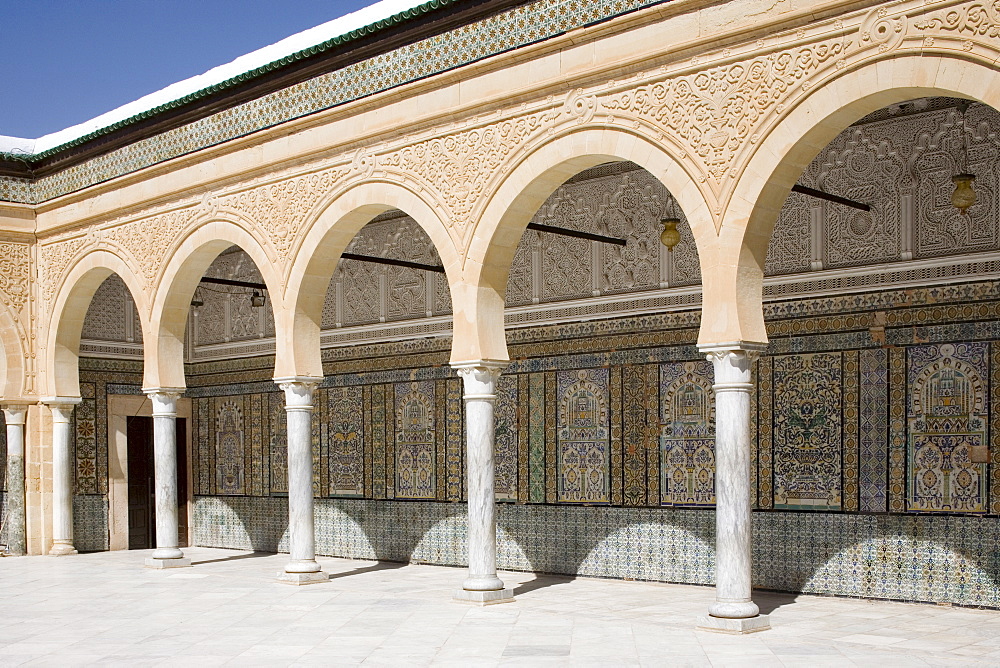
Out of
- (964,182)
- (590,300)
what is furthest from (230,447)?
(964,182)

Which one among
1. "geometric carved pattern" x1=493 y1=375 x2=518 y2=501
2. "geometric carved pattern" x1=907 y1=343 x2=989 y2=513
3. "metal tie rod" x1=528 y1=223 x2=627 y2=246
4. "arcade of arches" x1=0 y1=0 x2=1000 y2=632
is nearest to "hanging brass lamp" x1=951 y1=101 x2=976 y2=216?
"arcade of arches" x1=0 y1=0 x2=1000 y2=632

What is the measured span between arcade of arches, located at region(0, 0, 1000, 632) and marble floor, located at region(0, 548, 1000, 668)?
381 mm

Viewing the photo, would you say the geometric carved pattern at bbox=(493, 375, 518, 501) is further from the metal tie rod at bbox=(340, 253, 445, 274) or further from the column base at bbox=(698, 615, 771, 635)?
the column base at bbox=(698, 615, 771, 635)

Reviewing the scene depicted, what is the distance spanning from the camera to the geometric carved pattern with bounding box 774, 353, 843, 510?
29.1 feet

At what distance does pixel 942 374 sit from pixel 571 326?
337cm

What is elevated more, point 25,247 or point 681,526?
point 25,247

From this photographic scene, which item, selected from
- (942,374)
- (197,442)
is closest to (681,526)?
(942,374)

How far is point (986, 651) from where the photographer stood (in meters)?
6.60

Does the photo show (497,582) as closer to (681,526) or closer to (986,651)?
(681,526)

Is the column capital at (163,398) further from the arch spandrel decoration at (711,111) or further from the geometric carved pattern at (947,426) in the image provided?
the geometric carved pattern at (947,426)

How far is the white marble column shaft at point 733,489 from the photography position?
7176mm

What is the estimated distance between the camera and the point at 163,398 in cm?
1145

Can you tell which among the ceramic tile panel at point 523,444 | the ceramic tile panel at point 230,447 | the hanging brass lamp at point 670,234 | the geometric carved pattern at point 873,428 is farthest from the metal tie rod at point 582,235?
the ceramic tile panel at point 230,447

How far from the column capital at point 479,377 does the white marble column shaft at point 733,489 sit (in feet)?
6.25
